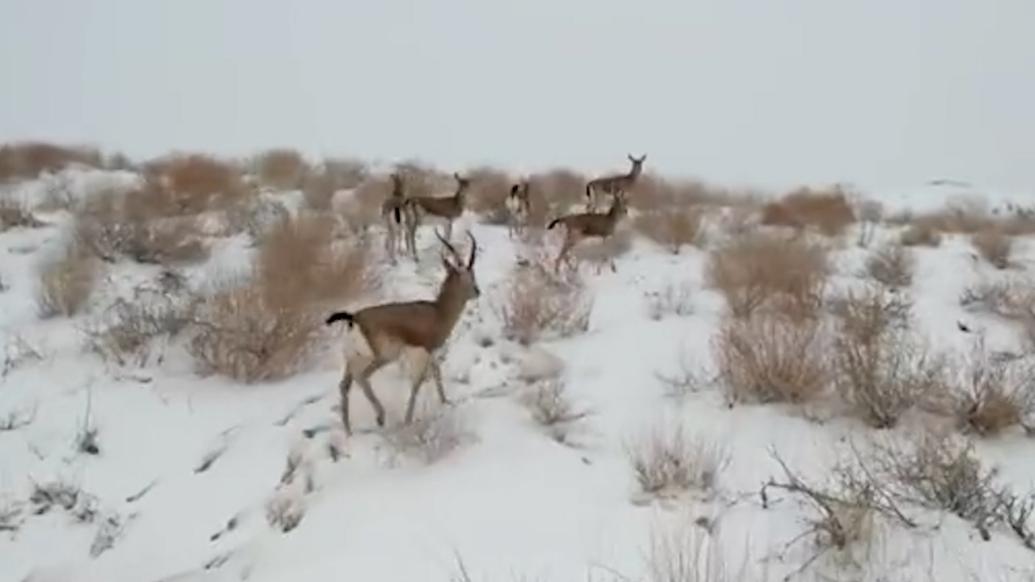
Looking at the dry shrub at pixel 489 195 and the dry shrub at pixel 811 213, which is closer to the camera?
the dry shrub at pixel 489 195

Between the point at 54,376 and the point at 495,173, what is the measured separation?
13.7 meters

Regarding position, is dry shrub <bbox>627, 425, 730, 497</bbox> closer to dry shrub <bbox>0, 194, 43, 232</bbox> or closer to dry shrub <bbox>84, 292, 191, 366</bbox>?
dry shrub <bbox>84, 292, 191, 366</bbox>

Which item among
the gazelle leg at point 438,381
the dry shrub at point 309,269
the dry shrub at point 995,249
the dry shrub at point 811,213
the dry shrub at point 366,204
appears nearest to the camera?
the gazelle leg at point 438,381

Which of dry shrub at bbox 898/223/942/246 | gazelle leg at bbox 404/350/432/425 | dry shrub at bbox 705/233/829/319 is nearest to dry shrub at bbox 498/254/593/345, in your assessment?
dry shrub at bbox 705/233/829/319

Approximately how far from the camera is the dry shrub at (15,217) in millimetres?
11766

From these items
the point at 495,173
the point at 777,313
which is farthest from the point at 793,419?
the point at 495,173

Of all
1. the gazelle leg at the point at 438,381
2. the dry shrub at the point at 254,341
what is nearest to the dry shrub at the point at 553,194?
the dry shrub at the point at 254,341

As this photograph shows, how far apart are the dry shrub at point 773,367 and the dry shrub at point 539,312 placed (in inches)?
67.1

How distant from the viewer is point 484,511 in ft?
17.1

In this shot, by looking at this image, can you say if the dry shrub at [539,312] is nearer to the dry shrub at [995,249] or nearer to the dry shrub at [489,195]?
the dry shrub at [489,195]

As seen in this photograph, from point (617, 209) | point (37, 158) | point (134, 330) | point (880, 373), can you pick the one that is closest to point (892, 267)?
point (617, 209)

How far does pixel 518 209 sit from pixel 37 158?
37.8ft

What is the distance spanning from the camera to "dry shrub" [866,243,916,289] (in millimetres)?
10085

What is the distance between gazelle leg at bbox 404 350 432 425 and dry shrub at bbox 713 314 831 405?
→ 7.24ft
